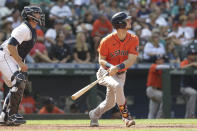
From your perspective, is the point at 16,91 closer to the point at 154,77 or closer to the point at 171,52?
the point at 154,77

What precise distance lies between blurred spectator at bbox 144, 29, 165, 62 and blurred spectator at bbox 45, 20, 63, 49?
2.30 meters

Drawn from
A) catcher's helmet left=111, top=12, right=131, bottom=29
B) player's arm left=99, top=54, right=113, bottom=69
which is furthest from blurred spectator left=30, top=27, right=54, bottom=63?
catcher's helmet left=111, top=12, right=131, bottom=29

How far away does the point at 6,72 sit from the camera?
7.71 meters

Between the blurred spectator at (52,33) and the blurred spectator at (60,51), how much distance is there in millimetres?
530

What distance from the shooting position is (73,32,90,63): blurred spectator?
509 inches

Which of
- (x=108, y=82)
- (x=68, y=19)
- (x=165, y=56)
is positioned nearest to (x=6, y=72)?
(x=108, y=82)

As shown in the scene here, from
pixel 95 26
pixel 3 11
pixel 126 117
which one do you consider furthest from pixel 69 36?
pixel 126 117

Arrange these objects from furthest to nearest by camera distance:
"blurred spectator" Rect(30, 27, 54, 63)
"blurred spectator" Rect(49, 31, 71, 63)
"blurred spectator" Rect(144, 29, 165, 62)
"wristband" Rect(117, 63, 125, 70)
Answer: "blurred spectator" Rect(144, 29, 165, 62), "blurred spectator" Rect(49, 31, 71, 63), "blurred spectator" Rect(30, 27, 54, 63), "wristband" Rect(117, 63, 125, 70)

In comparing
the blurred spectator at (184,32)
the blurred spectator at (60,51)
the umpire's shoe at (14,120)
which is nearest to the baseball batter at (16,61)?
the umpire's shoe at (14,120)

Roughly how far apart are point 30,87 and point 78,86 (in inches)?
45.3

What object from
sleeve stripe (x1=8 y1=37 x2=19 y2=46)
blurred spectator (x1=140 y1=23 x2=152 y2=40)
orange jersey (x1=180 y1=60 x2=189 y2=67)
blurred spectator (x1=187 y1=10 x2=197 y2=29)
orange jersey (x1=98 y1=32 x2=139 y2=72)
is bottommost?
orange jersey (x1=180 y1=60 x2=189 y2=67)

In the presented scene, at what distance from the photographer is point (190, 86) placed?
13.1 meters

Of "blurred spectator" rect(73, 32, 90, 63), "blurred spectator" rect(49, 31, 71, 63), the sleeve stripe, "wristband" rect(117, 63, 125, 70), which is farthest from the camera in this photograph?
"blurred spectator" rect(73, 32, 90, 63)

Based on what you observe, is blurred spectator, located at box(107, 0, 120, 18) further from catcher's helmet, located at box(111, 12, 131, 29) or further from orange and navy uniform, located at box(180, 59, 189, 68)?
catcher's helmet, located at box(111, 12, 131, 29)
